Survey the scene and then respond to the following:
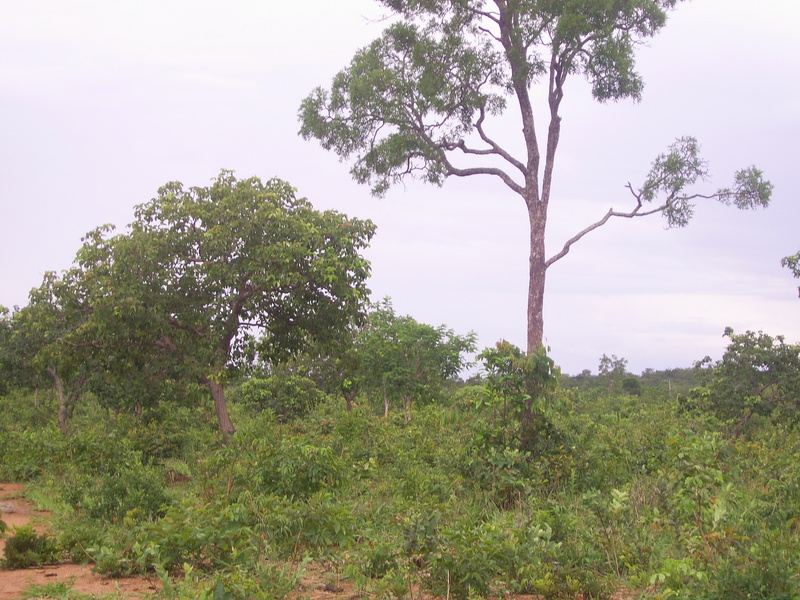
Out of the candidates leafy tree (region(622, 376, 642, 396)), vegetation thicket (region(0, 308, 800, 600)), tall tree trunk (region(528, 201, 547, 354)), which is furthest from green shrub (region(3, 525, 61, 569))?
leafy tree (region(622, 376, 642, 396))

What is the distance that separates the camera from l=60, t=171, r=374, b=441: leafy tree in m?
12.6

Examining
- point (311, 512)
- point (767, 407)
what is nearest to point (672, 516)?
point (311, 512)

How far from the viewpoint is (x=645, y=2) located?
1608 centimetres

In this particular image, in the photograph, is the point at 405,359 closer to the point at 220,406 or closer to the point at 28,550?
the point at 220,406

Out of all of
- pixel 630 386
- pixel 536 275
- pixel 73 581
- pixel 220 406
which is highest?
pixel 536 275

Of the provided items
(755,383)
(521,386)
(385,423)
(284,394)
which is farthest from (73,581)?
(284,394)

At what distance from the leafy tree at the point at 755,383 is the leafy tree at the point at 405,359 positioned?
361 inches

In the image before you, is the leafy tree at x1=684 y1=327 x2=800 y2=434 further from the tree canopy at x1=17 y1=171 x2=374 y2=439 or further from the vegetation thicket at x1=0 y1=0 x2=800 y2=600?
the tree canopy at x1=17 y1=171 x2=374 y2=439

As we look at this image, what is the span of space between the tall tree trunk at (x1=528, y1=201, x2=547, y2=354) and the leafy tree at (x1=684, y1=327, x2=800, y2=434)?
217 inches

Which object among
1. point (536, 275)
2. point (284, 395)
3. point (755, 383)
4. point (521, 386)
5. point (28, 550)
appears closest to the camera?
point (28, 550)

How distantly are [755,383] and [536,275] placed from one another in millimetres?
6566

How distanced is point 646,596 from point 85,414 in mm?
27266

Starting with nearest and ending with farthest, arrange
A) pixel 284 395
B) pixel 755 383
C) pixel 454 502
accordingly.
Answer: pixel 454 502, pixel 755 383, pixel 284 395

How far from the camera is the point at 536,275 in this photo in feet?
50.3
